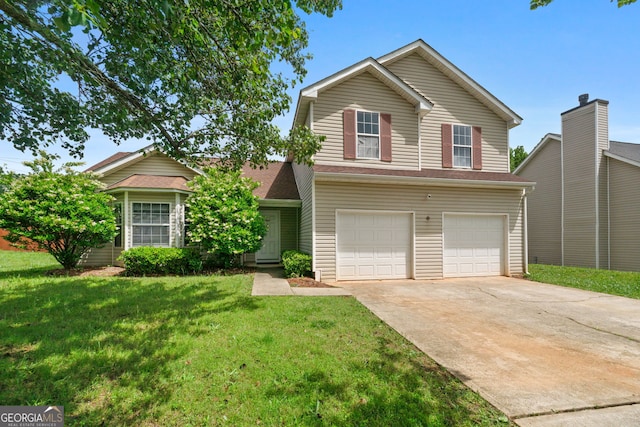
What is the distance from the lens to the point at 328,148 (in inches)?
379

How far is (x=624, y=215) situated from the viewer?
42.7 ft

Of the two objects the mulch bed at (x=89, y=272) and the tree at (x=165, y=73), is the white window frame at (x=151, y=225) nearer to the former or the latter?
the mulch bed at (x=89, y=272)

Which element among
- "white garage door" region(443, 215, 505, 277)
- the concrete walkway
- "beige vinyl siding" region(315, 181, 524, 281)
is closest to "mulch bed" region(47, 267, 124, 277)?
the concrete walkway

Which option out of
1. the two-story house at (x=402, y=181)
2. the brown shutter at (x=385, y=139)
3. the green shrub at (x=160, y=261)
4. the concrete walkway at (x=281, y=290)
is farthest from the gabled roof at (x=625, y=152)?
the green shrub at (x=160, y=261)

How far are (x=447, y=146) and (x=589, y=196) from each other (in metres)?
8.72

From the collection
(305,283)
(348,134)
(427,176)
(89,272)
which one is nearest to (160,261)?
(89,272)

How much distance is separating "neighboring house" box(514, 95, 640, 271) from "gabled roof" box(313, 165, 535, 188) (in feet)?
20.9

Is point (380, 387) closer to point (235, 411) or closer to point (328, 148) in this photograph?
point (235, 411)

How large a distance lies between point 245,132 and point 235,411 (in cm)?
503

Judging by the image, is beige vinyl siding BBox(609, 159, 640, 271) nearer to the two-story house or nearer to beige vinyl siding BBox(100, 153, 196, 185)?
the two-story house

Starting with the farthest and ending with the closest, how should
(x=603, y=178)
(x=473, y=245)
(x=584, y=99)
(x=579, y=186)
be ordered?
1. (x=584, y=99)
2. (x=579, y=186)
3. (x=603, y=178)
4. (x=473, y=245)

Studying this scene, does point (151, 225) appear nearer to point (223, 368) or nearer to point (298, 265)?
point (298, 265)

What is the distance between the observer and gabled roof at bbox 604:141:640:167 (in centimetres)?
A: 1266

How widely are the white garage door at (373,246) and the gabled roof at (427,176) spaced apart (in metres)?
1.23
